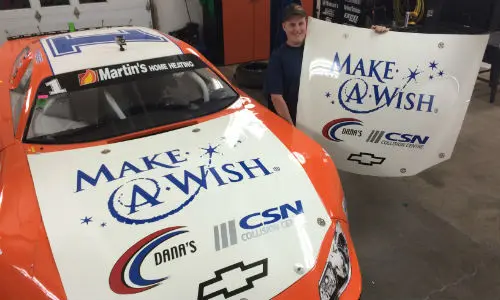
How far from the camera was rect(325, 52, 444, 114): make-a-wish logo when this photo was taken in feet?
8.00

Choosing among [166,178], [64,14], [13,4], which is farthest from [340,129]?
[13,4]

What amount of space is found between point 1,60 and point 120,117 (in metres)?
1.65

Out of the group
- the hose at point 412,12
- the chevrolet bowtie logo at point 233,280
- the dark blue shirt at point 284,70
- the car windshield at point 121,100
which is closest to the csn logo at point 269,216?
the chevrolet bowtie logo at point 233,280

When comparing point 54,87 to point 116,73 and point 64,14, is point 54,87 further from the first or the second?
point 64,14

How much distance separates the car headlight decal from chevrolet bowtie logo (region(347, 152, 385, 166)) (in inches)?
35.3

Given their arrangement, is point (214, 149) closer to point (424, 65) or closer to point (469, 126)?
point (424, 65)

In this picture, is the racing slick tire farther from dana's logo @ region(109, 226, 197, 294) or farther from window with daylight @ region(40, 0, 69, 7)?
dana's logo @ region(109, 226, 197, 294)

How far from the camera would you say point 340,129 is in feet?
8.62

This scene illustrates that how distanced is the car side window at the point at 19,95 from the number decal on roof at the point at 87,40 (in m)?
0.20

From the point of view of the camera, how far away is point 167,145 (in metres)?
2.09

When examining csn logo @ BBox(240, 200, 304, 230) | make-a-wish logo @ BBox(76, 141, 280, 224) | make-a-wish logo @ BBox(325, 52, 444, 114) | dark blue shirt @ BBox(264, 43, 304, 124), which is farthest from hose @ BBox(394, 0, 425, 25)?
csn logo @ BBox(240, 200, 304, 230)

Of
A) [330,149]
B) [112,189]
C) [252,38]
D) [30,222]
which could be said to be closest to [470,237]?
[330,149]

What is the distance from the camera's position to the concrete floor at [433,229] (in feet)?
7.82

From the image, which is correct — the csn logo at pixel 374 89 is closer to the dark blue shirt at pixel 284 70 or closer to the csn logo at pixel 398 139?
the csn logo at pixel 398 139
